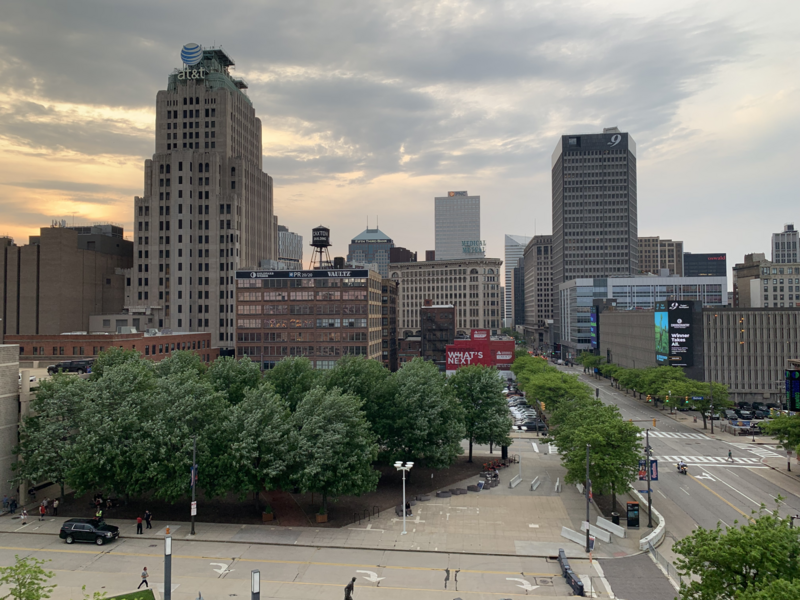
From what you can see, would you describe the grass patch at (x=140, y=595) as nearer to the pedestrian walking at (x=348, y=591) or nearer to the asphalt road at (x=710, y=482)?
→ the pedestrian walking at (x=348, y=591)

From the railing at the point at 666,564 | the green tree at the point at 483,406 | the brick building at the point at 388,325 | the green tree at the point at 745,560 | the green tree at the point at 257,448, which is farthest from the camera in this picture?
the brick building at the point at 388,325

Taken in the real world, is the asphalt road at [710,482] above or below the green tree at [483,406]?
below

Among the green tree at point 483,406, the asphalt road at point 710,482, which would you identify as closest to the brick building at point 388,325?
the asphalt road at point 710,482

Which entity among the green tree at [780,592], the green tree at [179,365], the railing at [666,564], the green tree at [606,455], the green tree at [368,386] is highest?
the green tree at [179,365]

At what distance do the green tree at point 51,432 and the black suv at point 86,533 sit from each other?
470 cm

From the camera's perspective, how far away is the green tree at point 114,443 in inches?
1539

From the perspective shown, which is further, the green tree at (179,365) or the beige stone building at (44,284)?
the beige stone building at (44,284)

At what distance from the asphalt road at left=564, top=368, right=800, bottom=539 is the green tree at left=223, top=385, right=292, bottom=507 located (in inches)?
1135

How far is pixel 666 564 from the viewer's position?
3338 centimetres

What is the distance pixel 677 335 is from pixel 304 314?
74.4 metres

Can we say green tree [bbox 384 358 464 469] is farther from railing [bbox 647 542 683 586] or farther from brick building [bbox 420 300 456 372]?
brick building [bbox 420 300 456 372]

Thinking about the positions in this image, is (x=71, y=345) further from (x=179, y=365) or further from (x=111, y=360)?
(x=179, y=365)

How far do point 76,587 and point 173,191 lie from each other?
375 ft

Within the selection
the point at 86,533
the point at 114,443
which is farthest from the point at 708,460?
the point at 86,533
